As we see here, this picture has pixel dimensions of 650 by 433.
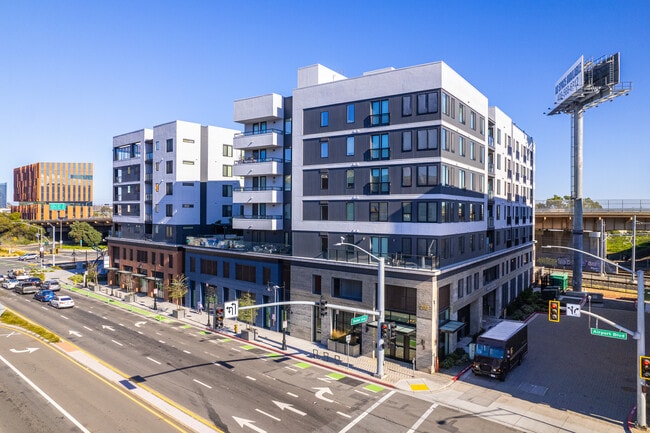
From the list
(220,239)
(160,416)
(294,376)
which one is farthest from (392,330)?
(220,239)

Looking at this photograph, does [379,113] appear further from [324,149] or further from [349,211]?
[349,211]

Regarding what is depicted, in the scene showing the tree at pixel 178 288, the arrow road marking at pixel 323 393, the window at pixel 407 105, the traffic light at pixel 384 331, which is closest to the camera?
the arrow road marking at pixel 323 393

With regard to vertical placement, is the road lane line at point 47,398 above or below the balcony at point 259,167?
below

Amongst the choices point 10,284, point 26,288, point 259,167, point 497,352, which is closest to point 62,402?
point 259,167

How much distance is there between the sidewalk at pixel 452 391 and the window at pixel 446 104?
1975 cm

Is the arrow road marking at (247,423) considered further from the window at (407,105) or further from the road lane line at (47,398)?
the window at (407,105)

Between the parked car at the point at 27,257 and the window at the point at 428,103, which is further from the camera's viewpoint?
the parked car at the point at 27,257

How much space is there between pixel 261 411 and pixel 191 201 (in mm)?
38053

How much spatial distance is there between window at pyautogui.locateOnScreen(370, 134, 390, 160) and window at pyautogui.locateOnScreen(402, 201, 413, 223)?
4269 mm

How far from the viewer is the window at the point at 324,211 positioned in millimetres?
38062

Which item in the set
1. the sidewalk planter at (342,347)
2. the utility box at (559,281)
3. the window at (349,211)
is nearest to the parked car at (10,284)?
the sidewalk planter at (342,347)

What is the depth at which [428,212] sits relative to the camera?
32.8 metres

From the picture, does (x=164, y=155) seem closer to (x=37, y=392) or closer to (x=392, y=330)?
(x=37, y=392)

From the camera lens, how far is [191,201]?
56.0 m
